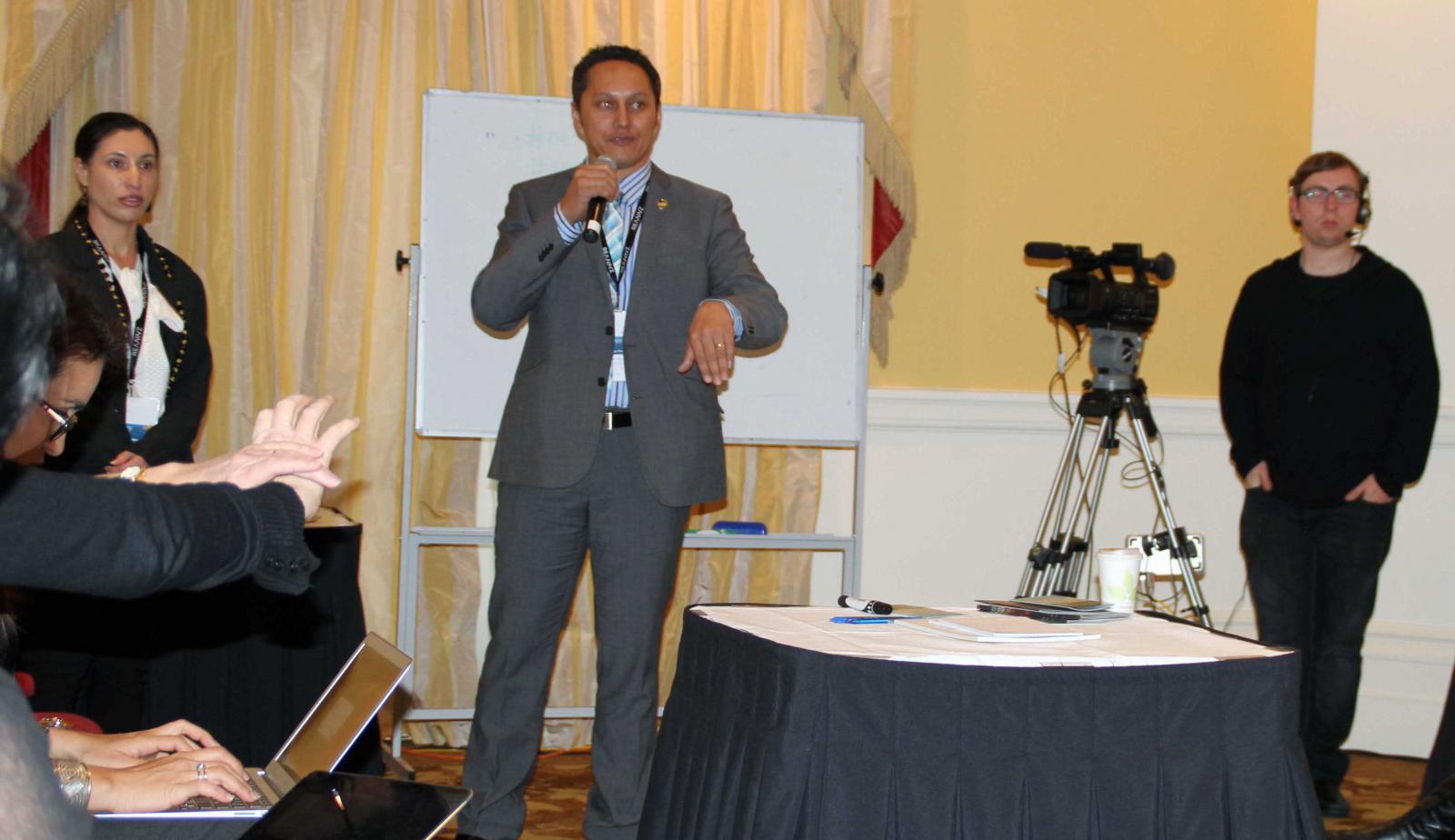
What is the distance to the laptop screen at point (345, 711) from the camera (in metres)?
1.57

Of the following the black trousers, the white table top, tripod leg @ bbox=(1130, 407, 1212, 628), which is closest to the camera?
the white table top

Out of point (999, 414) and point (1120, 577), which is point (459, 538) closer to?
point (999, 414)

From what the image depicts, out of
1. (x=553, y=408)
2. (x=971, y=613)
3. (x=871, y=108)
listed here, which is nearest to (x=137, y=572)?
(x=971, y=613)

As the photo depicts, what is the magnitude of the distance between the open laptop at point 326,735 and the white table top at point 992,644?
1.64ft

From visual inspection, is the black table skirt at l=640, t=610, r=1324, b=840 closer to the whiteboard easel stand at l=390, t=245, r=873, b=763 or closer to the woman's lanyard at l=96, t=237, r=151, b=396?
the whiteboard easel stand at l=390, t=245, r=873, b=763

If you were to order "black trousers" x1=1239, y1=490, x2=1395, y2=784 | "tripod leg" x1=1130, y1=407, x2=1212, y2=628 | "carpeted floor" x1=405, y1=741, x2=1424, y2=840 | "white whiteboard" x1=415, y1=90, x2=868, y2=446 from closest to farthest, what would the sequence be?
1. "carpeted floor" x1=405, y1=741, x2=1424, y2=840
2. "tripod leg" x1=1130, y1=407, x2=1212, y2=628
3. "black trousers" x1=1239, y1=490, x2=1395, y2=784
4. "white whiteboard" x1=415, y1=90, x2=868, y2=446

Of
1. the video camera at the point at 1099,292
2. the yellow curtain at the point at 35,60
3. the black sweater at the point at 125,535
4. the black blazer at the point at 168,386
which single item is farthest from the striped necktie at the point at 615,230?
the black sweater at the point at 125,535

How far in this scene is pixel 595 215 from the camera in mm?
2793

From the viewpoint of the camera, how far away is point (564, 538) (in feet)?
9.70

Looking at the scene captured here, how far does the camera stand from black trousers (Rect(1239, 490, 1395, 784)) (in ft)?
11.6

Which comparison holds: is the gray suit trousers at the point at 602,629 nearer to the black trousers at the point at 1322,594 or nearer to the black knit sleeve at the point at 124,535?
the black trousers at the point at 1322,594

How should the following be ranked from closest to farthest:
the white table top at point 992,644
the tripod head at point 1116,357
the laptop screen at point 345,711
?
the laptop screen at point 345,711 → the white table top at point 992,644 → the tripod head at point 1116,357

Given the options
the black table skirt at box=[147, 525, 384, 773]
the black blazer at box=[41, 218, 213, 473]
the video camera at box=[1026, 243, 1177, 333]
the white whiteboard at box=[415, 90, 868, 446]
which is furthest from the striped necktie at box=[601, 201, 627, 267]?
the video camera at box=[1026, 243, 1177, 333]

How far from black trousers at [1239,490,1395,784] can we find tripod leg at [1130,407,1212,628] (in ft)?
0.68
